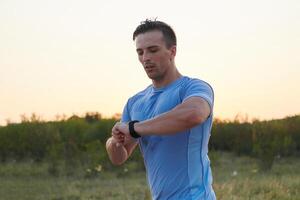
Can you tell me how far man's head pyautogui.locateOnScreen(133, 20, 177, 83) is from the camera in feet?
8.32

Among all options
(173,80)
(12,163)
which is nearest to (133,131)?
(173,80)

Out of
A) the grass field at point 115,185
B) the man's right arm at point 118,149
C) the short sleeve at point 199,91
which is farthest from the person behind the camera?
the grass field at point 115,185

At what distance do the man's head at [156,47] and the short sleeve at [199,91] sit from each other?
12cm

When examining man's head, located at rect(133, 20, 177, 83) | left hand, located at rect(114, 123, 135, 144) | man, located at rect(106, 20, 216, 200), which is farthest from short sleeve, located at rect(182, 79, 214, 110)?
left hand, located at rect(114, 123, 135, 144)

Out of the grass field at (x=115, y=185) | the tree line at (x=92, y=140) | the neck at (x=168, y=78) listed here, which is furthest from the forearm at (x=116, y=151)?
the tree line at (x=92, y=140)

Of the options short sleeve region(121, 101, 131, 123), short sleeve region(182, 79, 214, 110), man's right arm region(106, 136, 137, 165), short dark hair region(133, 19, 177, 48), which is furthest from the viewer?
short sleeve region(121, 101, 131, 123)

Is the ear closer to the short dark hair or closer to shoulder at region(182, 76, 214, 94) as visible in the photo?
the short dark hair

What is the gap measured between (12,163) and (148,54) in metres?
18.5

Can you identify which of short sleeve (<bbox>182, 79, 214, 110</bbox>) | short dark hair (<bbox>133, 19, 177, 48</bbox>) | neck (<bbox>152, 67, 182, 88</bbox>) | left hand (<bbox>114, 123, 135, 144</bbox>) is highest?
short dark hair (<bbox>133, 19, 177, 48</bbox>)

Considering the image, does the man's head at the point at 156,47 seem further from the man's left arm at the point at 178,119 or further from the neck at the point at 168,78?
the man's left arm at the point at 178,119

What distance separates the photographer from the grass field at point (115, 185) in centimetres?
986

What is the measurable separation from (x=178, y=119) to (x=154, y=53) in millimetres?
336

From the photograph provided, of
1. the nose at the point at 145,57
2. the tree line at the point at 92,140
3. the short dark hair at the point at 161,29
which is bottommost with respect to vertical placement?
the tree line at the point at 92,140

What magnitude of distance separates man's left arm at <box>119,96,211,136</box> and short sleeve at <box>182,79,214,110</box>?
47 millimetres
